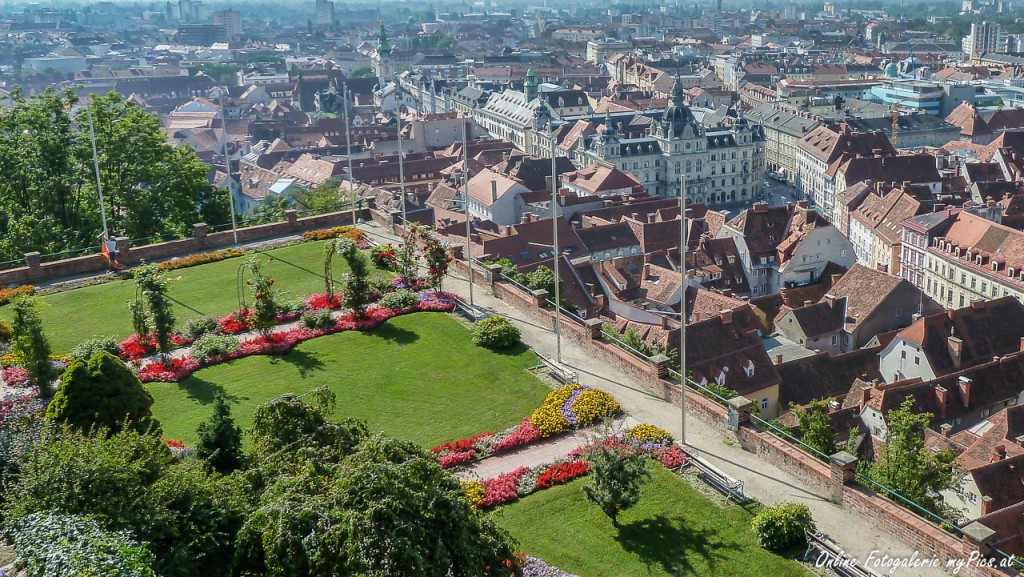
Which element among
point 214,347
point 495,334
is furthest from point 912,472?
point 214,347

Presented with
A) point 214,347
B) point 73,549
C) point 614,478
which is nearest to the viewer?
point 73,549

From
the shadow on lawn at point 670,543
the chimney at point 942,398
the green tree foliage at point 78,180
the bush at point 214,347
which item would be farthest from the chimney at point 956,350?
the green tree foliage at point 78,180

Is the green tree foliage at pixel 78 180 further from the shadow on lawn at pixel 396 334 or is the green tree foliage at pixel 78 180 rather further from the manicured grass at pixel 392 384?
the manicured grass at pixel 392 384

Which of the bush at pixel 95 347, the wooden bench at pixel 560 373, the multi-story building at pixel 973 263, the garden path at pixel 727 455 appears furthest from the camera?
the multi-story building at pixel 973 263

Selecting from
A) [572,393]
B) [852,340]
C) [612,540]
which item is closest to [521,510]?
[612,540]

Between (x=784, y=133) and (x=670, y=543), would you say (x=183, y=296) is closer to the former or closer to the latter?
(x=670, y=543)

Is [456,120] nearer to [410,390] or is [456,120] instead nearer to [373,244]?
[373,244]
